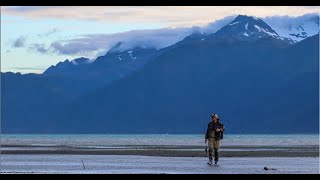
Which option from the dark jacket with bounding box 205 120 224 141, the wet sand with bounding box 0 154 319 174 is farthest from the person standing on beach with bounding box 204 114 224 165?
the wet sand with bounding box 0 154 319 174

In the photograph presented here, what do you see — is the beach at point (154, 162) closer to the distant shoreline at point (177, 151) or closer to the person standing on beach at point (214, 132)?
the distant shoreline at point (177, 151)

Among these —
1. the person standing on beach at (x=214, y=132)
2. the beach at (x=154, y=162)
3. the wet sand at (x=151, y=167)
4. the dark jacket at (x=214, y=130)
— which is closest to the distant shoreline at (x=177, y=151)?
the beach at (x=154, y=162)

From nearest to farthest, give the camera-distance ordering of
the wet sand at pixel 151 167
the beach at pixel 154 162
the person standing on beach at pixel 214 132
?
the wet sand at pixel 151 167, the beach at pixel 154 162, the person standing on beach at pixel 214 132

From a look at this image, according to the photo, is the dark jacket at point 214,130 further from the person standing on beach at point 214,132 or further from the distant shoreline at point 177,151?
the distant shoreline at point 177,151

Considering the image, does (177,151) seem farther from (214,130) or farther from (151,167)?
(151,167)

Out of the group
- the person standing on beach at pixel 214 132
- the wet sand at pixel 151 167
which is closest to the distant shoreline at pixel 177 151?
the wet sand at pixel 151 167

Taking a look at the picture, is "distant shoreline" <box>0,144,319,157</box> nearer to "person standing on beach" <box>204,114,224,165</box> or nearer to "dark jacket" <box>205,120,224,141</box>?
"person standing on beach" <box>204,114,224,165</box>

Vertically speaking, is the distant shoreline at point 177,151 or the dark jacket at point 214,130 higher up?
the dark jacket at point 214,130

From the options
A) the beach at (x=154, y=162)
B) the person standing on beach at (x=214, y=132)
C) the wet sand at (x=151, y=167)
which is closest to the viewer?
the wet sand at (x=151, y=167)

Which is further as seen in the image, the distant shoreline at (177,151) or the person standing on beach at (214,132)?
the distant shoreline at (177,151)
